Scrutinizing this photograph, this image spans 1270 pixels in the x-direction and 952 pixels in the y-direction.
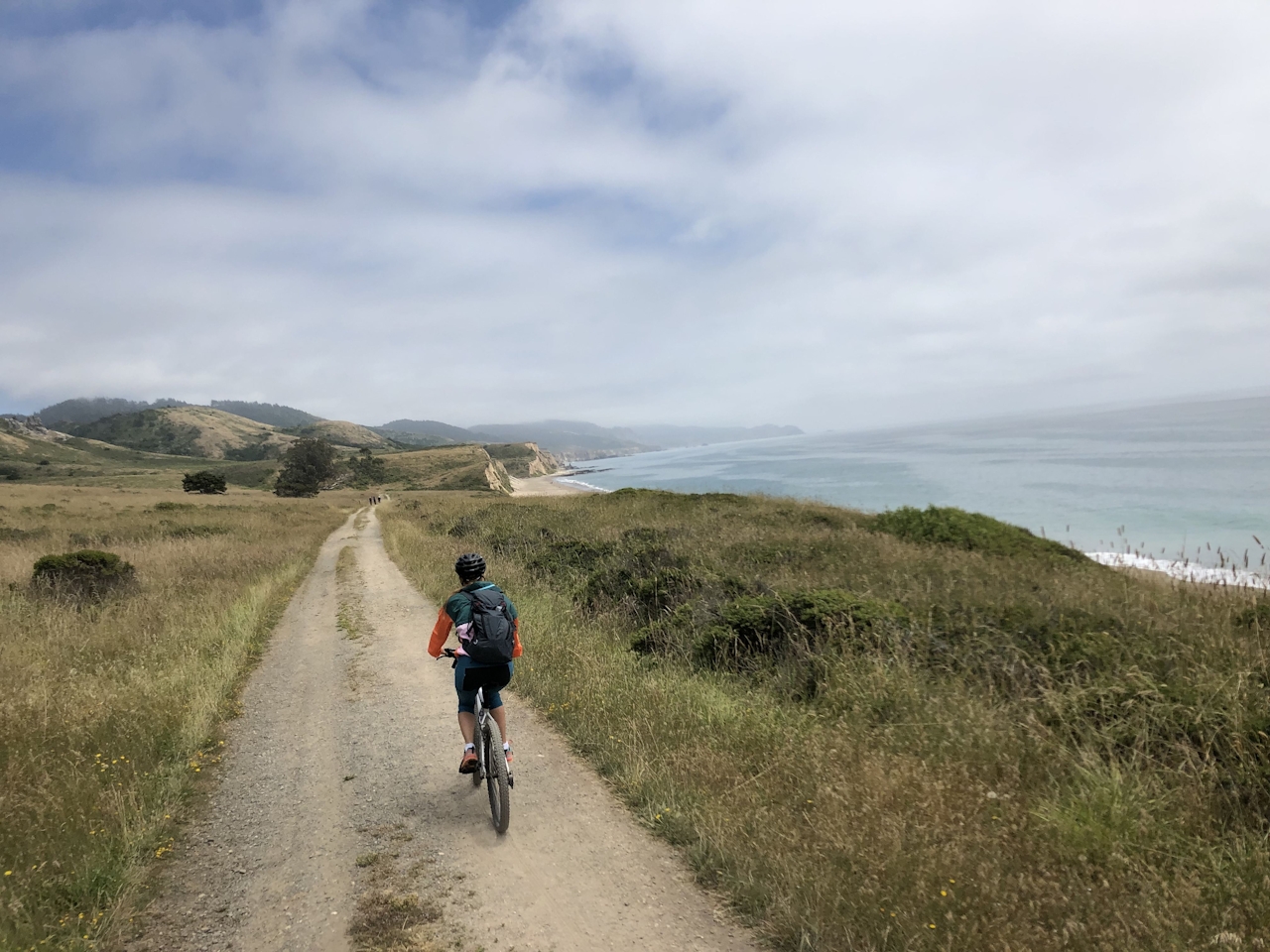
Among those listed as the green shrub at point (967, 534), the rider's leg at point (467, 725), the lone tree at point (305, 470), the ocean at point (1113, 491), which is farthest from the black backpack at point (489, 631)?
the lone tree at point (305, 470)

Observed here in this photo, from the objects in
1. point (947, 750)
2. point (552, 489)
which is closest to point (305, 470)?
point (552, 489)

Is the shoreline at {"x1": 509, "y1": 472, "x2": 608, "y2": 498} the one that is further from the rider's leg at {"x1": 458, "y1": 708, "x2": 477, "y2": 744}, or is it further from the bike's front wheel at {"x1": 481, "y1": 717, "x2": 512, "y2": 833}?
the bike's front wheel at {"x1": 481, "y1": 717, "x2": 512, "y2": 833}

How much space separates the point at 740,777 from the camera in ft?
16.2

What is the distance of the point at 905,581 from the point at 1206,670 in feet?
19.9

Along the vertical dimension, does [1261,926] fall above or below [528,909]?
above

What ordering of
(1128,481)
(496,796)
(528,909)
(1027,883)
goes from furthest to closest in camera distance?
1. (1128,481)
2. (496,796)
3. (528,909)
4. (1027,883)

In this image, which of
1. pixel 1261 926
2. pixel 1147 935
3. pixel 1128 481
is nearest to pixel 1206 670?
pixel 1261 926

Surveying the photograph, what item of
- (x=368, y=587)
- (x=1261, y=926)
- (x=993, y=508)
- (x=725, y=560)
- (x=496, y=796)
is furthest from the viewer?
(x=993, y=508)

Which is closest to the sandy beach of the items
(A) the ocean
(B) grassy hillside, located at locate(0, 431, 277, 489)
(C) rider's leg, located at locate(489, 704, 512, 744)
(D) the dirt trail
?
(A) the ocean

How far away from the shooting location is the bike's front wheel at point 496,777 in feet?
15.3

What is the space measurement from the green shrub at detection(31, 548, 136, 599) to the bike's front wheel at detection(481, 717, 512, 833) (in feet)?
39.9

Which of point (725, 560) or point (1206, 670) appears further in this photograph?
point (725, 560)

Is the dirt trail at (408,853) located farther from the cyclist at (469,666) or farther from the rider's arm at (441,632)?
the rider's arm at (441,632)

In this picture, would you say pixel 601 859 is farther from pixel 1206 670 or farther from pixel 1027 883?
pixel 1206 670
